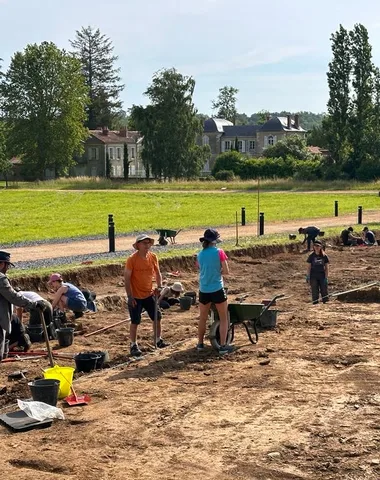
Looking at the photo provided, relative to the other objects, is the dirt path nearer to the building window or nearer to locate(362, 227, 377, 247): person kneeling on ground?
locate(362, 227, 377, 247): person kneeling on ground

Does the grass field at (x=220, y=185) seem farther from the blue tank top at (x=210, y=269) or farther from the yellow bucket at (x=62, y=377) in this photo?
the yellow bucket at (x=62, y=377)

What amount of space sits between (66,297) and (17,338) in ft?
8.07

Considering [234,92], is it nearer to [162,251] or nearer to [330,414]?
[162,251]

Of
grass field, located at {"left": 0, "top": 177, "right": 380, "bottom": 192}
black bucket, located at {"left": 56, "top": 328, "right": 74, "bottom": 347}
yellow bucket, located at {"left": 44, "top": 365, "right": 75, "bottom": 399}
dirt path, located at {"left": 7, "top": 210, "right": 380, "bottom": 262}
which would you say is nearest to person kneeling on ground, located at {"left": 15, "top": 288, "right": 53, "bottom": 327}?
black bucket, located at {"left": 56, "top": 328, "right": 74, "bottom": 347}

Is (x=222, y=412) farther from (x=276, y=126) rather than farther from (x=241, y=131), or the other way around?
(x=241, y=131)

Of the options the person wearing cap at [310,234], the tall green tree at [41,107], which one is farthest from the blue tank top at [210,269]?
the tall green tree at [41,107]

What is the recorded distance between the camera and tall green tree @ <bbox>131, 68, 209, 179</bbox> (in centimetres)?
8800

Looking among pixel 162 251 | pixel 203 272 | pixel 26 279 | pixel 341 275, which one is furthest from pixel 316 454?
pixel 162 251

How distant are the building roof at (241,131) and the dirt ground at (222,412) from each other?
11500 cm

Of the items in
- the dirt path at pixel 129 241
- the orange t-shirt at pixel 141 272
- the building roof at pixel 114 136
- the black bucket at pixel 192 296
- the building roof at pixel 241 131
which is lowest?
the black bucket at pixel 192 296

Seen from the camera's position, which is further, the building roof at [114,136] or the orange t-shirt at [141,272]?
the building roof at [114,136]

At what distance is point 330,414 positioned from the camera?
8.88 metres

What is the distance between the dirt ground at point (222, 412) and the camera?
7.39 metres

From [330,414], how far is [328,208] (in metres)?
37.9
